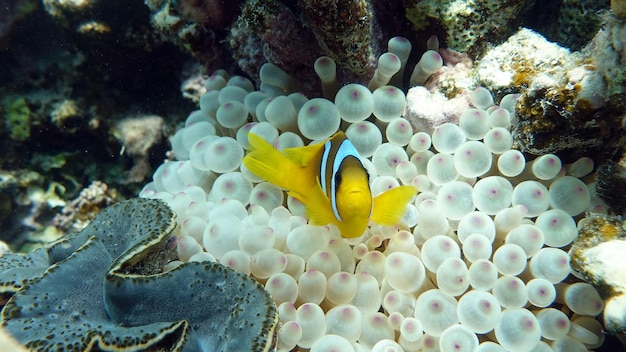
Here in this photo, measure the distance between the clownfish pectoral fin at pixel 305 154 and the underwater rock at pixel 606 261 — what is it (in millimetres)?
1043

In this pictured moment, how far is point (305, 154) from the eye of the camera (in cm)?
181

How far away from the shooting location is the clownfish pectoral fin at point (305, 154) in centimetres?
177

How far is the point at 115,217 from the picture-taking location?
1909 mm

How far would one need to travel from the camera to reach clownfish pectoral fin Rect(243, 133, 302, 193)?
6.04ft

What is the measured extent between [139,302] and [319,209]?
76cm

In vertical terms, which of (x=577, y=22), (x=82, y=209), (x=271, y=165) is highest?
(x=577, y=22)

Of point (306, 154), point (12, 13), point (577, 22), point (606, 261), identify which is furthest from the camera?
point (12, 13)

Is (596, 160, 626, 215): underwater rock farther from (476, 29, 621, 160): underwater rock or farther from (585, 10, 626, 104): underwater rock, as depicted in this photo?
(585, 10, 626, 104): underwater rock

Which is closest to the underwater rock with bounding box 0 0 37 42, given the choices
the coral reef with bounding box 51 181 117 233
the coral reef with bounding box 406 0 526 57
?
the coral reef with bounding box 51 181 117 233

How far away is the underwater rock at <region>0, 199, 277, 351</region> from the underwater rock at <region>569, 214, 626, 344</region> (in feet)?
3.63

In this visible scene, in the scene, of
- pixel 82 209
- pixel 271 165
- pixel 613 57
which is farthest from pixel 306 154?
pixel 82 209

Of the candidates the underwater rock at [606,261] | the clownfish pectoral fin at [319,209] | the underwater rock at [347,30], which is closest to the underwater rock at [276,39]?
the underwater rock at [347,30]

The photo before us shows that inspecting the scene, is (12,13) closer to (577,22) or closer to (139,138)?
(139,138)

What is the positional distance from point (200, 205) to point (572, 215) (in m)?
1.65
